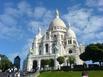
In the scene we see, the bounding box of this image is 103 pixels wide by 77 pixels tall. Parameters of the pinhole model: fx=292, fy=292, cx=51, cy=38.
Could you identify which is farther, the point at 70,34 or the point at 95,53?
the point at 70,34

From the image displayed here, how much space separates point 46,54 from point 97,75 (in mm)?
73711

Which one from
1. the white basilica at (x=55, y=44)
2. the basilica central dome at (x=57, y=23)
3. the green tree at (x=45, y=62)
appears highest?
the basilica central dome at (x=57, y=23)

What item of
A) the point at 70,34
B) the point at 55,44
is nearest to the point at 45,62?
the point at 55,44

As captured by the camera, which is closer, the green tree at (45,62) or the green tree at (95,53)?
the green tree at (95,53)

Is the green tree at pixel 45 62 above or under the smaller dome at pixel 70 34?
Result: under

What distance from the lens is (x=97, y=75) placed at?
213 ft

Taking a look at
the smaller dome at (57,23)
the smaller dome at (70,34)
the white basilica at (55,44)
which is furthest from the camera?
the smaller dome at (57,23)

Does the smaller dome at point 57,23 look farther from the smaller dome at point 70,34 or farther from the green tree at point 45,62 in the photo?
the green tree at point 45,62

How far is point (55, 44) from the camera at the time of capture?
5787 inches

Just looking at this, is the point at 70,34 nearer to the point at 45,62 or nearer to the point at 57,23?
the point at 57,23

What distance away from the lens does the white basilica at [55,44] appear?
138750mm

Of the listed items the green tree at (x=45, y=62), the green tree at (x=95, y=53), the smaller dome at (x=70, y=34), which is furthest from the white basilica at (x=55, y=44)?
the green tree at (x=95, y=53)

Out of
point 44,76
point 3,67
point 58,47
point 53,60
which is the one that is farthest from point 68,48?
point 44,76

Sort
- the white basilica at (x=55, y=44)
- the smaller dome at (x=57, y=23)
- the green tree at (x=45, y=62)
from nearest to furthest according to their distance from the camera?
the green tree at (x=45, y=62) → the white basilica at (x=55, y=44) → the smaller dome at (x=57, y=23)
